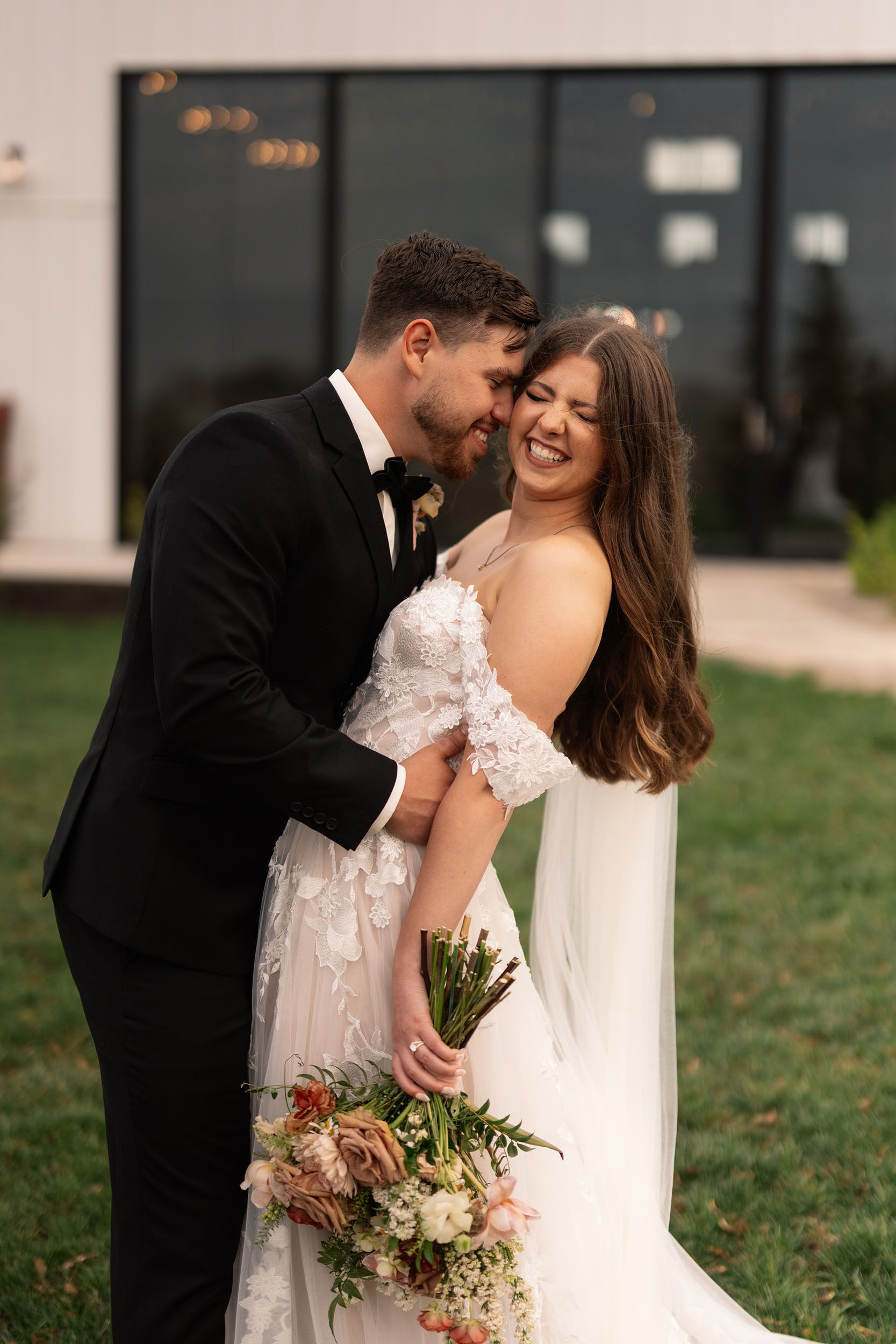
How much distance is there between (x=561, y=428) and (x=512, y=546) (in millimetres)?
260

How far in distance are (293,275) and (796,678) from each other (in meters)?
6.89

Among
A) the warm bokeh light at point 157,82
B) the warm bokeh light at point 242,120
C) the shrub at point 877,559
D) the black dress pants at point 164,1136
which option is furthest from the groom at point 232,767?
the warm bokeh light at point 157,82

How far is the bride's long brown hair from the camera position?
2168 mm

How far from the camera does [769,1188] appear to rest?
3303 mm

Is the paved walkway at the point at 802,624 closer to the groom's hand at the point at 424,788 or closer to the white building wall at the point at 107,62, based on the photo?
the white building wall at the point at 107,62

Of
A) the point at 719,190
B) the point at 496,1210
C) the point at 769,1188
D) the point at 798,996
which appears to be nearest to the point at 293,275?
the point at 719,190

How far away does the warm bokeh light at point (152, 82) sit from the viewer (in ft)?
39.6

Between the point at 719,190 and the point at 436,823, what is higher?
the point at 719,190

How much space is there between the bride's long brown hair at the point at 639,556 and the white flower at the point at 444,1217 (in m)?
0.95

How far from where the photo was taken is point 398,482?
214cm

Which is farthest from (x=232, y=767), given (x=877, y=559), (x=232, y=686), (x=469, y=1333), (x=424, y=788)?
(x=877, y=559)

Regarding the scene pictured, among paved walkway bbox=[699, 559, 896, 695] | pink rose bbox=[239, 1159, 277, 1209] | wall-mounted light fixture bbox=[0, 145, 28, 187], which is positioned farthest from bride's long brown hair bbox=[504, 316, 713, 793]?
wall-mounted light fixture bbox=[0, 145, 28, 187]

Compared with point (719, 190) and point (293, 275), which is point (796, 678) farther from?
point (293, 275)

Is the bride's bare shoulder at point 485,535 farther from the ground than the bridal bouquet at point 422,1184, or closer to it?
farther from the ground
